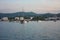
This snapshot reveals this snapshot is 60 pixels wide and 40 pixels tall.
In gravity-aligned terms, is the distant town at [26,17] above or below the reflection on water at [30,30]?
above

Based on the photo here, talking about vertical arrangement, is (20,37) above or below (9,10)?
below

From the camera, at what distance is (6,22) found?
2.39 m

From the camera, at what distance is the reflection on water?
2340 millimetres

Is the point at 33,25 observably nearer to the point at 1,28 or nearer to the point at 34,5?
the point at 34,5

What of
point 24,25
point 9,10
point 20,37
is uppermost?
point 9,10

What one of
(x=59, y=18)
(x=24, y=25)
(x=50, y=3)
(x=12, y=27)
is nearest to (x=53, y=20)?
Answer: (x=59, y=18)

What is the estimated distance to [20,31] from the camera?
7.82ft

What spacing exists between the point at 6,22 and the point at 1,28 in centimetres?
12

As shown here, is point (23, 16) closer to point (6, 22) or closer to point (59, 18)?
point (6, 22)

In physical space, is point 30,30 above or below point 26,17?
below

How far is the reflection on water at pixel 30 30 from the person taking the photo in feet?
7.68

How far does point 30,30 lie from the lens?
93.4 inches

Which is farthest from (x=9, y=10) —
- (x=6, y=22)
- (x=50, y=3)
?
(x=50, y=3)

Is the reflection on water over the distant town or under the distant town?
under
